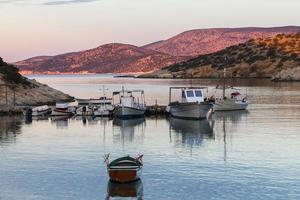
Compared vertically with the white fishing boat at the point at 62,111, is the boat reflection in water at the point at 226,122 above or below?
below

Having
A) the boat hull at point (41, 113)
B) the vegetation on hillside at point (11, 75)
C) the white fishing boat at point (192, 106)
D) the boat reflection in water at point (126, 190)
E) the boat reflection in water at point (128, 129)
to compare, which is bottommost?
the boat reflection in water at point (126, 190)

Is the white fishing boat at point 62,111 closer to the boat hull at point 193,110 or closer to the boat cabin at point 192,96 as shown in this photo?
the boat hull at point 193,110

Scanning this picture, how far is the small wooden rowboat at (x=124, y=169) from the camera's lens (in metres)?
36.1

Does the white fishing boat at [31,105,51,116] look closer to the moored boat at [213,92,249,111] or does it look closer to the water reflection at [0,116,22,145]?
the water reflection at [0,116,22,145]

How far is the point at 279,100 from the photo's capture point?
12012 centimetres

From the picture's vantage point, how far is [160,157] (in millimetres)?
47344

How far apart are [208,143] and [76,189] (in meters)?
22.5

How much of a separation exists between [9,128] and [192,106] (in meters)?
23.2

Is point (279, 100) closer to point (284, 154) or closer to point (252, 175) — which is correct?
point (284, 154)

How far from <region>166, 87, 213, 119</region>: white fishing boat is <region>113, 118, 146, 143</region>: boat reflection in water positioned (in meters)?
4.79

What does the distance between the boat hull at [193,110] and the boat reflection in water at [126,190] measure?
4261 cm

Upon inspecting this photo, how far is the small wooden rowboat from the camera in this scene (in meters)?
36.1

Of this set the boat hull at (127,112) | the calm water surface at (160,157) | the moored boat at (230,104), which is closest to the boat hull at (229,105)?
the moored boat at (230,104)

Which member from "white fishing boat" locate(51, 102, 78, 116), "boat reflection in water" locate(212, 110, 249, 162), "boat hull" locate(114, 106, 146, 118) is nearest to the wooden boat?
"white fishing boat" locate(51, 102, 78, 116)
